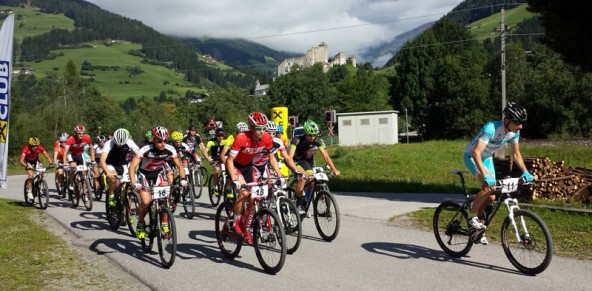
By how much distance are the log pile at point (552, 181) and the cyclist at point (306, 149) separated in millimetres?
5418

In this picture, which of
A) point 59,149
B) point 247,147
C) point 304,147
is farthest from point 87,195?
point 247,147

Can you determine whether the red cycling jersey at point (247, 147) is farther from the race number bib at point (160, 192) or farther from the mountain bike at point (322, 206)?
the mountain bike at point (322, 206)

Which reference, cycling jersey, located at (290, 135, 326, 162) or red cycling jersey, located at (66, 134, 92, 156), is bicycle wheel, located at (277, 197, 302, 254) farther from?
red cycling jersey, located at (66, 134, 92, 156)

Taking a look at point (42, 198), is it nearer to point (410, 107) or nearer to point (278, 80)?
point (410, 107)

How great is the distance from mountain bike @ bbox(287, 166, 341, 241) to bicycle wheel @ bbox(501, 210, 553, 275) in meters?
2.97

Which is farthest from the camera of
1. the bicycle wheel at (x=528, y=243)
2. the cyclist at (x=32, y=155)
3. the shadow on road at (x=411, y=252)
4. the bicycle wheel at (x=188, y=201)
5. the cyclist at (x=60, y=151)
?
the cyclist at (x=60, y=151)

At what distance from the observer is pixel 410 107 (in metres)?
71.8

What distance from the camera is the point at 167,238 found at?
7.64 m

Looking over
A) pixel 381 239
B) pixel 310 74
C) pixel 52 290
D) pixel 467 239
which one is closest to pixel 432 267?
pixel 467 239

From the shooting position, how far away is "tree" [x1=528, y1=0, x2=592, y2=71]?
8375 mm

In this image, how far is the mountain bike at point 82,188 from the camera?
1414 cm

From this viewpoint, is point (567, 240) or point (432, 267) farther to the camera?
point (567, 240)

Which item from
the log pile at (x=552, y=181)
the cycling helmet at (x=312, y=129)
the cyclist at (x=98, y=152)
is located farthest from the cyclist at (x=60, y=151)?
the log pile at (x=552, y=181)

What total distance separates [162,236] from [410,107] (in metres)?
66.7
